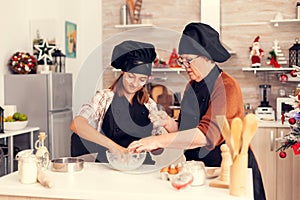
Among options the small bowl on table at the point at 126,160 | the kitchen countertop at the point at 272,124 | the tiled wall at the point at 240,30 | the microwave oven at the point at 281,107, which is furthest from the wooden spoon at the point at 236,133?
the tiled wall at the point at 240,30

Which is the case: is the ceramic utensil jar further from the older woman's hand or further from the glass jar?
the glass jar

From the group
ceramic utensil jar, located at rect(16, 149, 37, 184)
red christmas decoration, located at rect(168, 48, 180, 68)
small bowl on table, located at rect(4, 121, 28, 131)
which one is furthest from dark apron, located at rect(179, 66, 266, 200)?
red christmas decoration, located at rect(168, 48, 180, 68)

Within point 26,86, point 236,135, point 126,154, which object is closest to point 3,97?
point 26,86

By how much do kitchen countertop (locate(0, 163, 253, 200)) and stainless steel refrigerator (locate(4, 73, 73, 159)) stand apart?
2.07m

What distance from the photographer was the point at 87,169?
2.40 m

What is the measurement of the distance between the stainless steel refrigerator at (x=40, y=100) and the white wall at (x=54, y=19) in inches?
4.3

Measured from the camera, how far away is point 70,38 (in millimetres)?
Result: 5387

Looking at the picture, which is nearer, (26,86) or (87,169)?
(87,169)

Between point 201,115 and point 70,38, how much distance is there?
306 cm

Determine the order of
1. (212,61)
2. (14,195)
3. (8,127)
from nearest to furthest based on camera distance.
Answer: (14,195) → (212,61) → (8,127)

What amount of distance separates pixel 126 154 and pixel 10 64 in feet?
8.23

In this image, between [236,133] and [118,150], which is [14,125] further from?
[236,133]

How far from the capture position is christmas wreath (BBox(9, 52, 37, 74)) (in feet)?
14.4

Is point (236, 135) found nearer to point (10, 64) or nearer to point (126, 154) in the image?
point (126, 154)
